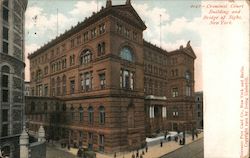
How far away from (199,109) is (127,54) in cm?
352

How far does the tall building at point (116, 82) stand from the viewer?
925 cm

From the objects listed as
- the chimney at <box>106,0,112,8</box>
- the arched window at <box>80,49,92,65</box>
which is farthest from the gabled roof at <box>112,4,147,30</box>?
the arched window at <box>80,49,92,65</box>

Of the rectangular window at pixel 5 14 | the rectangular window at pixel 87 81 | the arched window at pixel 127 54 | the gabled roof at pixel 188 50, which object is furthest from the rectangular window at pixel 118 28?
the rectangular window at pixel 5 14

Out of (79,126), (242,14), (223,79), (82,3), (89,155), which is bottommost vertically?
(89,155)

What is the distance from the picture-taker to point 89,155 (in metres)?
9.37

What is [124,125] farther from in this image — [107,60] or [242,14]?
[242,14]

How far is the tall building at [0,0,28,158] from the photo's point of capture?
9.55 metres

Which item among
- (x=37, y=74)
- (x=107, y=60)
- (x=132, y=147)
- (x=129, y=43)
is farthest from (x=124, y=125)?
(x=37, y=74)

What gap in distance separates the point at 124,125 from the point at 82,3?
5004 millimetres

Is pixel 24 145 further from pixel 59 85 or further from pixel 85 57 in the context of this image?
pixel 85 57

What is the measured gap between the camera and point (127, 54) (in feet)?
31.3

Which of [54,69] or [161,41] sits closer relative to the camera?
[161,41]

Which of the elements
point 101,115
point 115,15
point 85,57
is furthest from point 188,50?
point 101,115

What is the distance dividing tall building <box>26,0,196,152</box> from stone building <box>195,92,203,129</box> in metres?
0.25
